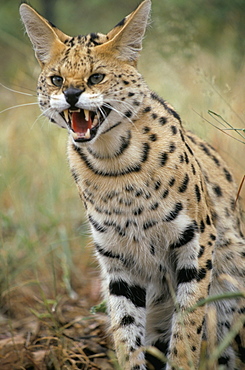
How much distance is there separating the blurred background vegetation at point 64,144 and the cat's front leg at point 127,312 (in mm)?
494

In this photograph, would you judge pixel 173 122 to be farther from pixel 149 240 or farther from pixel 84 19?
pixel 84 19

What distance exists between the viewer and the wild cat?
10.7 feet

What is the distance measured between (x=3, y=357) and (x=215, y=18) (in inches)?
193

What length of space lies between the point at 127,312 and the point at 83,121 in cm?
115

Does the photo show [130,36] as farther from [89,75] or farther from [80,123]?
[80,123]

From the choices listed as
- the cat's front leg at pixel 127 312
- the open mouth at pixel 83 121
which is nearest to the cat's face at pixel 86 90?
the open mouth at pixel 83 121

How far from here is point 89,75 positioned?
319cm

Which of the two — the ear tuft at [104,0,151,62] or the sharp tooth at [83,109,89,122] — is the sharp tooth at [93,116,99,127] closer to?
the sharp tooth at [83,109,89,122]

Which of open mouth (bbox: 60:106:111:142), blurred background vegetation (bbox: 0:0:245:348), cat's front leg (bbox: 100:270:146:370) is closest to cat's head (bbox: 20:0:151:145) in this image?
open mouth (bbox: 60:106:111:142)

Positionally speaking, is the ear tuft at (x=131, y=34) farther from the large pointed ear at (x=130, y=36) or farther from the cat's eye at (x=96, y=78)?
the cat's eye at (x=96, y=78)

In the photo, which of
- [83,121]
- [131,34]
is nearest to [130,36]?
[131,34]

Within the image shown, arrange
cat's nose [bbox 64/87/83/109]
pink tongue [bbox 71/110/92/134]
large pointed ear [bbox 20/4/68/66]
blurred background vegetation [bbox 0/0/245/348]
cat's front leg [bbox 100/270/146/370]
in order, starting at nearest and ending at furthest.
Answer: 1. cat's nose [bbox 64/87/83/109]
2. pink tongue [bbox 71/110/92/134]
3. large pointed ear [bbox 20/4/68/66]
4. cat's front leg [bbox 100/270/146/370]
5. blurred background vegetation [bbox 0/0/245/348]

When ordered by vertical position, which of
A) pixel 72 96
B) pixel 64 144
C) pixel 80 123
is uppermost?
pixel 72 96

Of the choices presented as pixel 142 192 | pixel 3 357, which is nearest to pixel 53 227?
pixel 3 357
